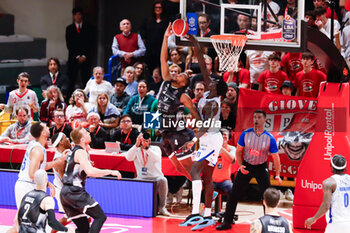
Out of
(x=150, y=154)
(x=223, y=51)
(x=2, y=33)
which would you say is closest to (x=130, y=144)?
(x=150, y=154)

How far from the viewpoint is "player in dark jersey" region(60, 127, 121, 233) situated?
8.63 m

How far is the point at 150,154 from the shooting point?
38.3 feet

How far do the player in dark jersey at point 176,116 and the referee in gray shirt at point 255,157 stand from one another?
45.8 inches

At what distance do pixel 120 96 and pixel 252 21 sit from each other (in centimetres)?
433

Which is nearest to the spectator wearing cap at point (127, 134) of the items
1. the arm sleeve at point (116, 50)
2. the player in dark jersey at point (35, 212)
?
the arm sleeve at point (116, 50)

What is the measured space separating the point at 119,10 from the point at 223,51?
7619 millimetres

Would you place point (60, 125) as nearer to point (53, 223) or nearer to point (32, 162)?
point (32, 162)

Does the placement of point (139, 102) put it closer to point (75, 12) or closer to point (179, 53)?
point (179, 53)

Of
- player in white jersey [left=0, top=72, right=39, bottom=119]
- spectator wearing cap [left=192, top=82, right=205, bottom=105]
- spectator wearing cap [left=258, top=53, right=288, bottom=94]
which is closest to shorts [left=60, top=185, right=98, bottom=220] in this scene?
spectator wearing cap [left=192, top=82, right=205, bottom=105]

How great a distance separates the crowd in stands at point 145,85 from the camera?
12.7m

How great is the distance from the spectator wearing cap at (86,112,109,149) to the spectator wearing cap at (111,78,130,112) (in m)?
1.08

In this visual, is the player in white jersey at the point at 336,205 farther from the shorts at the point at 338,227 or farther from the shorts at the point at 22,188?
the shorts at the point at 22,188

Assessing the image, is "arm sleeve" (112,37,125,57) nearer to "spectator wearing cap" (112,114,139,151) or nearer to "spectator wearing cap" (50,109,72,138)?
"spectator wearing cap" (50,109,72,138)

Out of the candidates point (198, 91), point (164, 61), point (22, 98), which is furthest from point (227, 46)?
point (22, 98)
